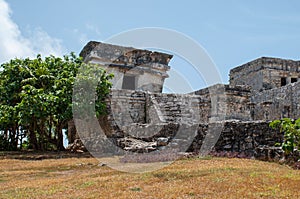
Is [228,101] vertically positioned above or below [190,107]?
above

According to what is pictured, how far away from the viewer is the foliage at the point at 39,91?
44.4 ft

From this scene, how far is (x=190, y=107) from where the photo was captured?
16.3 metres

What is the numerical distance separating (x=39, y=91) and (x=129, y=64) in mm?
7782

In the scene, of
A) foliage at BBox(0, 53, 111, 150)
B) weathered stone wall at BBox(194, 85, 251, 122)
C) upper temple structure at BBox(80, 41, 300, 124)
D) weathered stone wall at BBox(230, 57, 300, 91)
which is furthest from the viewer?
weathered stone wall at BBox(230, 57, 300, 91)

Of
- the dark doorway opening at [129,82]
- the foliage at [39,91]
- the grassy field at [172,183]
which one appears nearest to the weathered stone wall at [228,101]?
the dark doorway opening at [129,82]

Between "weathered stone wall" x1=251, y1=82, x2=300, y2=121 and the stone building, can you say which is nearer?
"weathered stone wall" x1=251, y1=82, x2=300, y2=121

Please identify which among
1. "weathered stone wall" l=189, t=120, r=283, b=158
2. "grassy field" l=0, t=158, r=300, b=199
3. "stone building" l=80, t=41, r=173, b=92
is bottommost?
"grassy field" l=0, t=158, r=300, b=199

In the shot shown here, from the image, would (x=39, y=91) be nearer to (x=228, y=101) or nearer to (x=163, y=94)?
(x=163, y=94)

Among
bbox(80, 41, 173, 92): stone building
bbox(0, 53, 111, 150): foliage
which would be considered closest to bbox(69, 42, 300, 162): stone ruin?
Answer: bbox(80, 41, 173, 92): stone building

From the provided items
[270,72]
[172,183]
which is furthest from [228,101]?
[172,183]

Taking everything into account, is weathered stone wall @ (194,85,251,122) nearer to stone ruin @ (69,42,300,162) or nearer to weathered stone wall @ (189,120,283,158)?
stone ruin @ (69,42,300,162)

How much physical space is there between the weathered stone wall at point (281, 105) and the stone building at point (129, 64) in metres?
5.86

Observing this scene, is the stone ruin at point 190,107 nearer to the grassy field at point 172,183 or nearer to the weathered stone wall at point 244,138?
the weathered stone wall at point 244,138

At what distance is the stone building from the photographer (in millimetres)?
20156
